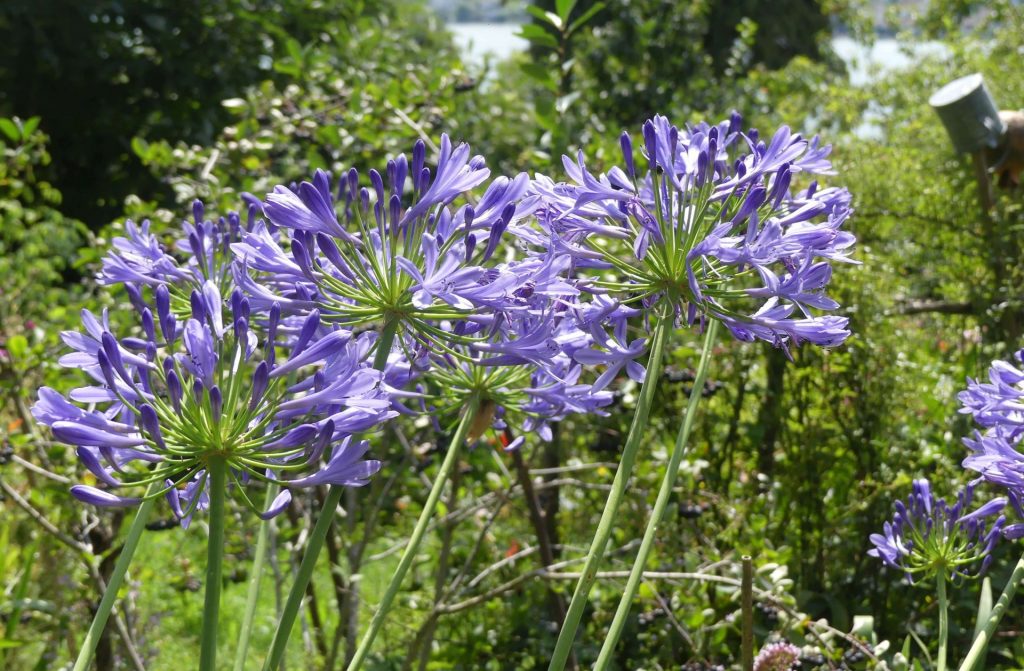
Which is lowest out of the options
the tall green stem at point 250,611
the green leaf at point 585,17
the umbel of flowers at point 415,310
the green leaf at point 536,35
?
the tall green stem at point 250,611

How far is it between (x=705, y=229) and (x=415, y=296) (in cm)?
34

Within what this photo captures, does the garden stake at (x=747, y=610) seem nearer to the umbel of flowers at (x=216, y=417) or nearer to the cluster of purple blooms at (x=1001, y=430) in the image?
the cluster of purple blooms at (x=1001, y=430)

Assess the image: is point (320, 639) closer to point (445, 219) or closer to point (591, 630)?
point (591, 630)

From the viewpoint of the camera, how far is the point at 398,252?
112 centimetres

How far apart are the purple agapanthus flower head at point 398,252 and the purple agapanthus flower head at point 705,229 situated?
2.6 inches

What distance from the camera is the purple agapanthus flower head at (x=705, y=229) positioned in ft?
3.55

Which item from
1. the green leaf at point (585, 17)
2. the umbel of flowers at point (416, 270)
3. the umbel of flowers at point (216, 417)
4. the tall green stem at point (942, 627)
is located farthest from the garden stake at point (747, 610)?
the green leaf at point (585, 17)

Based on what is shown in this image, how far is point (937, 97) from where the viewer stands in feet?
10.3

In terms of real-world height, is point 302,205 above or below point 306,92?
below

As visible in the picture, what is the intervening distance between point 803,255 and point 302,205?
1.73ft

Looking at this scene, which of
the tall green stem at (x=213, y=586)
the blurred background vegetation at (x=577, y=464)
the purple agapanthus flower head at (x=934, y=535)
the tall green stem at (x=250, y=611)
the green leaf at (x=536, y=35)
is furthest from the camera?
the blurred background vegetation at (x=577, y=464)

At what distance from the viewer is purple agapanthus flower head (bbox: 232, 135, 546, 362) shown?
1.04 m

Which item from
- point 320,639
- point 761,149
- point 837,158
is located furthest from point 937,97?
point 320,639

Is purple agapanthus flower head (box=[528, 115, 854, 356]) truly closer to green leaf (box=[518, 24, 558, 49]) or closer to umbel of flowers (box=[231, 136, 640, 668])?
umbel of flowers (box=[231, 136, 640, 668])
